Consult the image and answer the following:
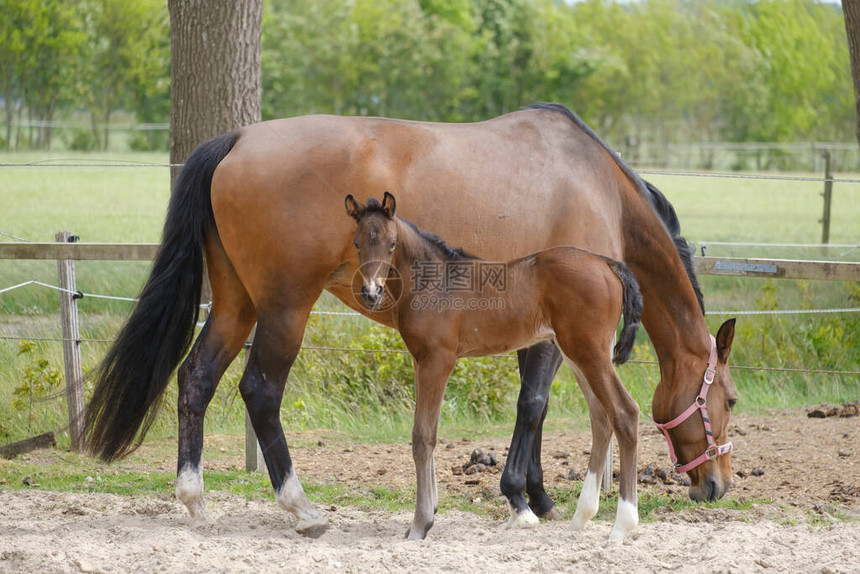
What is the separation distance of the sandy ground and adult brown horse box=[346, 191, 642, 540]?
266mm

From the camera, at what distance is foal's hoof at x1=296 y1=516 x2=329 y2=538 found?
402 cm

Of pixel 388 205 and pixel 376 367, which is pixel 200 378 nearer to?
pixel 388 205

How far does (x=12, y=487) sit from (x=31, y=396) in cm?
122

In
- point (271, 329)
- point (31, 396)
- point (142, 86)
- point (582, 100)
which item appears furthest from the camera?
point (582, 100)

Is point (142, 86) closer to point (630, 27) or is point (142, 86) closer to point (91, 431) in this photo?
point (91, 431)

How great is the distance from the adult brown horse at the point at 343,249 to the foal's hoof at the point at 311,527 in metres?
0.01

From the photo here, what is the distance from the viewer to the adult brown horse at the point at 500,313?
3.91 m

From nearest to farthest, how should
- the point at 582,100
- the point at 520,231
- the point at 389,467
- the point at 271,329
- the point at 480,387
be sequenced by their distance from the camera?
the point at 271,329 < the point at 520,231 < the point at 389,467 < the point at 480,387 < the point at 582,100

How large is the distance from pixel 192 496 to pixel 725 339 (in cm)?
289

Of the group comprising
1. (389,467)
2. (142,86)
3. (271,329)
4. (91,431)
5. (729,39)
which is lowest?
(389,467)

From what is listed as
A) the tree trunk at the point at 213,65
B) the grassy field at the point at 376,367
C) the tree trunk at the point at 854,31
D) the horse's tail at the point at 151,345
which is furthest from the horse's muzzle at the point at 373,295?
the tree trunk at the point at 854,31

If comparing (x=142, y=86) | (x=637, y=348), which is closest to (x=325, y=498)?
(x=637, y=348)

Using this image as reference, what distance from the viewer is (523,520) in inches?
167

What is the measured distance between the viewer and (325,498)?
15.5 feet
